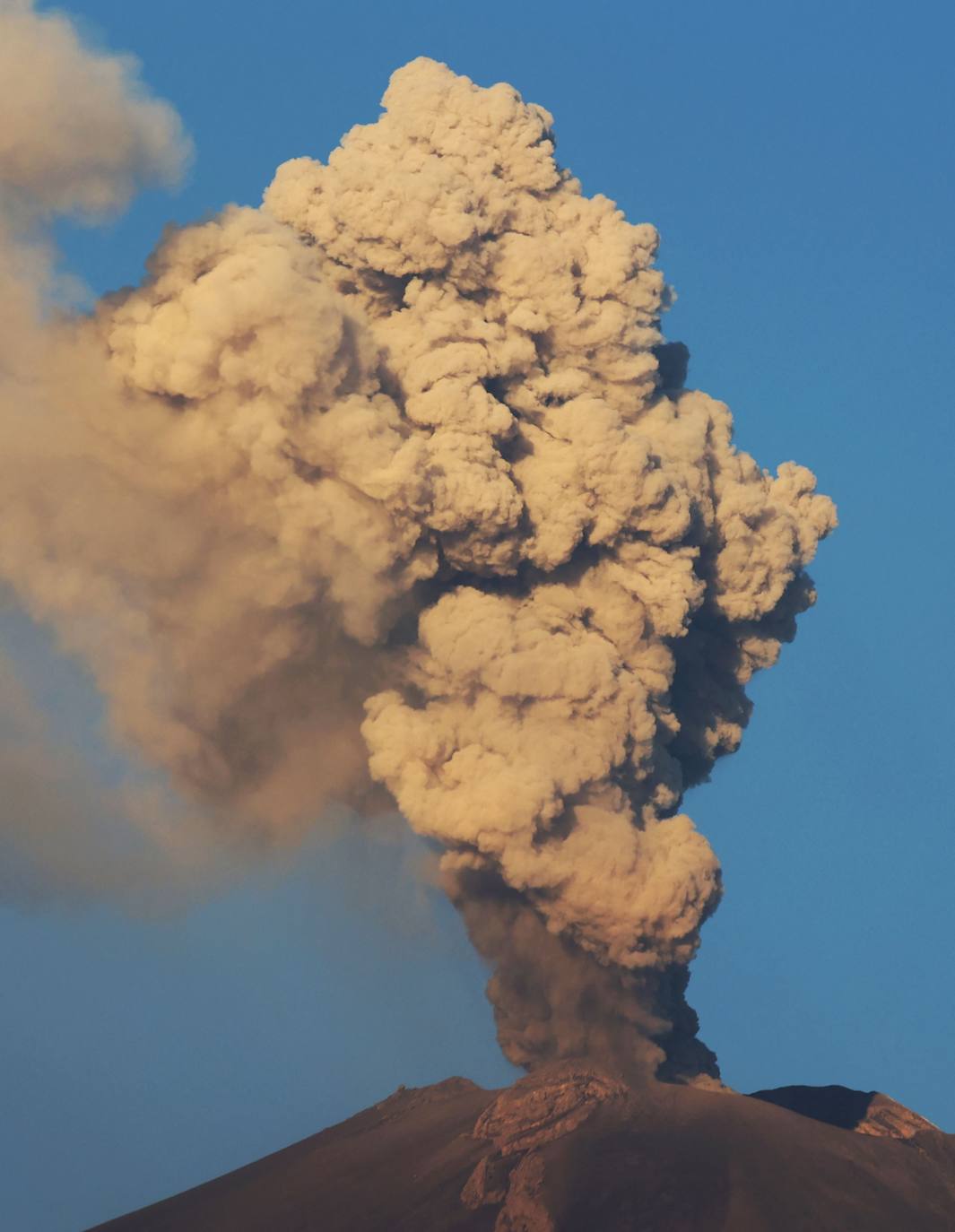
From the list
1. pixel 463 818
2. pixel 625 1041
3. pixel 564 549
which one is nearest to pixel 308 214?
pixel 564 549

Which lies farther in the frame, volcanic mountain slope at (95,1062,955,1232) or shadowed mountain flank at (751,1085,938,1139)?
shadowed mountain flank at (751,1085,938,1139)

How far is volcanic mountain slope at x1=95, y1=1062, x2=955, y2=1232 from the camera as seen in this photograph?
5297 cm

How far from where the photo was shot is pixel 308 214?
57.7 metres

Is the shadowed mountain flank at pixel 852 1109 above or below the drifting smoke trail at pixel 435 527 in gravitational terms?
below

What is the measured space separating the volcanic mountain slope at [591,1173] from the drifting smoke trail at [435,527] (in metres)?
1.97

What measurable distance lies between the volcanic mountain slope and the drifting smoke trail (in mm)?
1973

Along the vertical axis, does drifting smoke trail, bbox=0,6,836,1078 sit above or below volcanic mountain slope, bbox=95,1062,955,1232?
above

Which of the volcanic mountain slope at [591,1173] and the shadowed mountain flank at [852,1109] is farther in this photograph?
the shadowed mountain flank at [852,1109]

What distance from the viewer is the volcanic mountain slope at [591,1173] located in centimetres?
5297

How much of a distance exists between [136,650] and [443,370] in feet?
25.6

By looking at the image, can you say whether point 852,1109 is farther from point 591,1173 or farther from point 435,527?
point 435,527

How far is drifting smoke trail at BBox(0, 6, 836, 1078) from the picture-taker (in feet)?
181

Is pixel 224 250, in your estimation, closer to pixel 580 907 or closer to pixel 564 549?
pixel 564 549

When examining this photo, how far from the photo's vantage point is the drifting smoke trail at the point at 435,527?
55.2m
